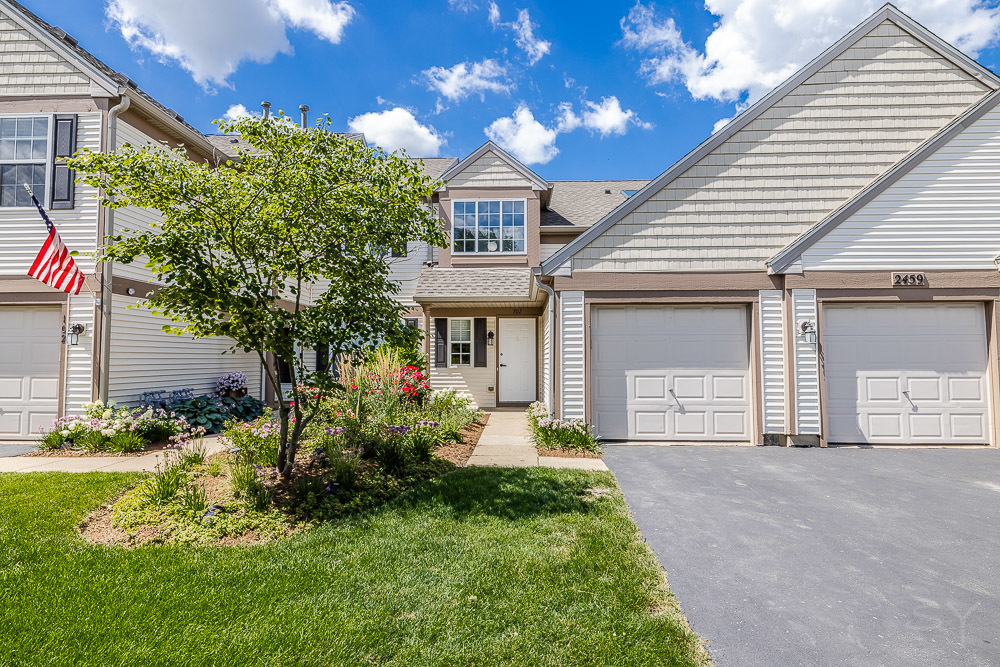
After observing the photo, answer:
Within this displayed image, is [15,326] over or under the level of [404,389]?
over

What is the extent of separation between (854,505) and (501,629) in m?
4.15

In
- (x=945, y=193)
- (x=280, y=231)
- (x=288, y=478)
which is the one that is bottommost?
(x=288, y=478)

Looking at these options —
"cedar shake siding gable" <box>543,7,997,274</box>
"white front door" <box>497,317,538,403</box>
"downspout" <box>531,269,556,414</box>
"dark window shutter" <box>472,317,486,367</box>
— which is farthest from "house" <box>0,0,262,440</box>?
"white front door" <box>497,317,538,403</box>

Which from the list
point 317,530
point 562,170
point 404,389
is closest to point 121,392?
point 404,389

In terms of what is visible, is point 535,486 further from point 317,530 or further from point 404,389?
point 404,389

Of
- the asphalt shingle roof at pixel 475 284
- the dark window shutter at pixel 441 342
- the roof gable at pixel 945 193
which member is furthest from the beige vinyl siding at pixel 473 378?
the roof gable at pixel 945 193

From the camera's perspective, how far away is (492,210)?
1278 centimetres

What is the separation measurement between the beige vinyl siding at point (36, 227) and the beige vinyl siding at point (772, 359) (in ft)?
36.4

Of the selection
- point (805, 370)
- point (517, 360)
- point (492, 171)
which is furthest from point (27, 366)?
point (805, 370)

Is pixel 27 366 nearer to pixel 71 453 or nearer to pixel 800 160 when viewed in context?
pixel 71 453

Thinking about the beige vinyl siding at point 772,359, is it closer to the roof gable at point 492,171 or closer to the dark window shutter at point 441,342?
the roof gable at point 492,171

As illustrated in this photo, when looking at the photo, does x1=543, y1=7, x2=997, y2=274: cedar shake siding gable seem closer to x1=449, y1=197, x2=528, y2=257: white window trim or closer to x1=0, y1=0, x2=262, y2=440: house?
x1=449, y1=197, x2=528, y2=257: white window trim

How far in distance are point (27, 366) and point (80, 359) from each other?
1.09 metres

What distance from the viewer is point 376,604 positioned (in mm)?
2621
